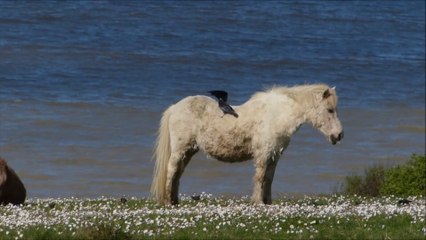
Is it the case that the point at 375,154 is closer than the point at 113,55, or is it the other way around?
the point at 375,154

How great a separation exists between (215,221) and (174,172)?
10.3 feet

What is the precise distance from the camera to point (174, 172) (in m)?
17.5

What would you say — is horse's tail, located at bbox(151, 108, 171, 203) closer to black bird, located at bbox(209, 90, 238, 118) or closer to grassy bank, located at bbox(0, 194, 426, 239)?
grassy bank, located at bbox(0, 194, 426, 239)

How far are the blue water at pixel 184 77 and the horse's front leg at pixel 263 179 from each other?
24.9 ft

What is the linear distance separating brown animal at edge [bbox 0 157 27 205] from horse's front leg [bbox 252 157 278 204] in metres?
3.64

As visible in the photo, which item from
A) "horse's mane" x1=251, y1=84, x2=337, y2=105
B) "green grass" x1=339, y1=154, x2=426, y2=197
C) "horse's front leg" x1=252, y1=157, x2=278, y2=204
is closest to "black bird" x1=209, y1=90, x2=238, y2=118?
"horse's mane" x1=251, y1=84, x2=337, y2=105

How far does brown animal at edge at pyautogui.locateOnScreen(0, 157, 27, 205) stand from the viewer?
17.3 metres

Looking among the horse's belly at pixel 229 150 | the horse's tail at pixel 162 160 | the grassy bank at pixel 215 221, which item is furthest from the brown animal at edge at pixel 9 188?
the horse's belly at pixel 229 150

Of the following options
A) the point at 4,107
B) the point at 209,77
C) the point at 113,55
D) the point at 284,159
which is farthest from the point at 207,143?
the point at 113,55

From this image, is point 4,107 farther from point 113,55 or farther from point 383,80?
point 383,80

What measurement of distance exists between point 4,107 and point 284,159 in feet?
30.2

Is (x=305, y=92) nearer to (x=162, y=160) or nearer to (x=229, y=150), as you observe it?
(x=229, y=150)

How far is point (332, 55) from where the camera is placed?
54.0 m

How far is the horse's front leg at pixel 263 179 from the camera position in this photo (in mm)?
16953
